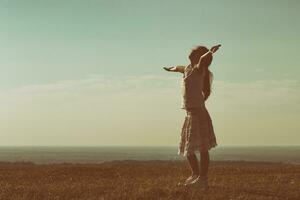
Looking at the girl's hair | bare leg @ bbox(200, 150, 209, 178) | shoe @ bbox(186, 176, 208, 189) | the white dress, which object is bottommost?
shoe @ bbox(186, 176, 208, 189)

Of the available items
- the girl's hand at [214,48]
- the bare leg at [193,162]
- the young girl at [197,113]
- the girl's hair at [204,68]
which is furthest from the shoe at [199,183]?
the girl's hand at [214,48]

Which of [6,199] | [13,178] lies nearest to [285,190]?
[6,199]

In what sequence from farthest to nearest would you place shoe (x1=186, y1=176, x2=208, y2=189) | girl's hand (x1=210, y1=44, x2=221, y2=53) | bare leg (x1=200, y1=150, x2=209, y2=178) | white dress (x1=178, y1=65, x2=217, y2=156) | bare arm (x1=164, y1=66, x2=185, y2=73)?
bare arm (x1=164, y1=66, x2=185, y2=73) → white dress (x1=178, y1=65, x2=217, y2=156) → bare leg (x1=200, y1=150, x2=209, y2=178) → shoe (x1=186, y1=176, x2=208, y2=189) → girl's hand (x1=210, y1=44, x2=221, y2=53)

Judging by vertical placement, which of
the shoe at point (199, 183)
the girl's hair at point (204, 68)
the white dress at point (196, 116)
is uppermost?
the girl's hair at point (204, 68)

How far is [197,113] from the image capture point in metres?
12.8

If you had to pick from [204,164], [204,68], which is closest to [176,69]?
[204,68]

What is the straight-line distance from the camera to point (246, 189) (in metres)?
12.7

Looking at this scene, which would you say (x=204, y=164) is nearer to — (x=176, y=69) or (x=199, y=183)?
(x=199, y=183)

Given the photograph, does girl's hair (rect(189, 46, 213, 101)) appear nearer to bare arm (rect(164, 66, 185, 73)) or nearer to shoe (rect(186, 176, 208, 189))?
bare arm (rect(164, 66, 185, 73))

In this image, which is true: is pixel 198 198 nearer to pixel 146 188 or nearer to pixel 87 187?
pixel 146 188

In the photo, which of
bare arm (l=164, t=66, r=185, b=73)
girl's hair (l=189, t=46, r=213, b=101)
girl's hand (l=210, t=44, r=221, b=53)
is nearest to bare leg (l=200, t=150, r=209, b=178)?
girl's hair (l=189, t=46, r=213, b=101)

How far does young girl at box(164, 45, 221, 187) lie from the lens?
41.4 ft

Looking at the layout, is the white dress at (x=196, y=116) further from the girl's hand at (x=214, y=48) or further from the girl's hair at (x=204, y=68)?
the girl's hand at (x=214, y=48)

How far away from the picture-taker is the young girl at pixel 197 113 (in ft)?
41.4
